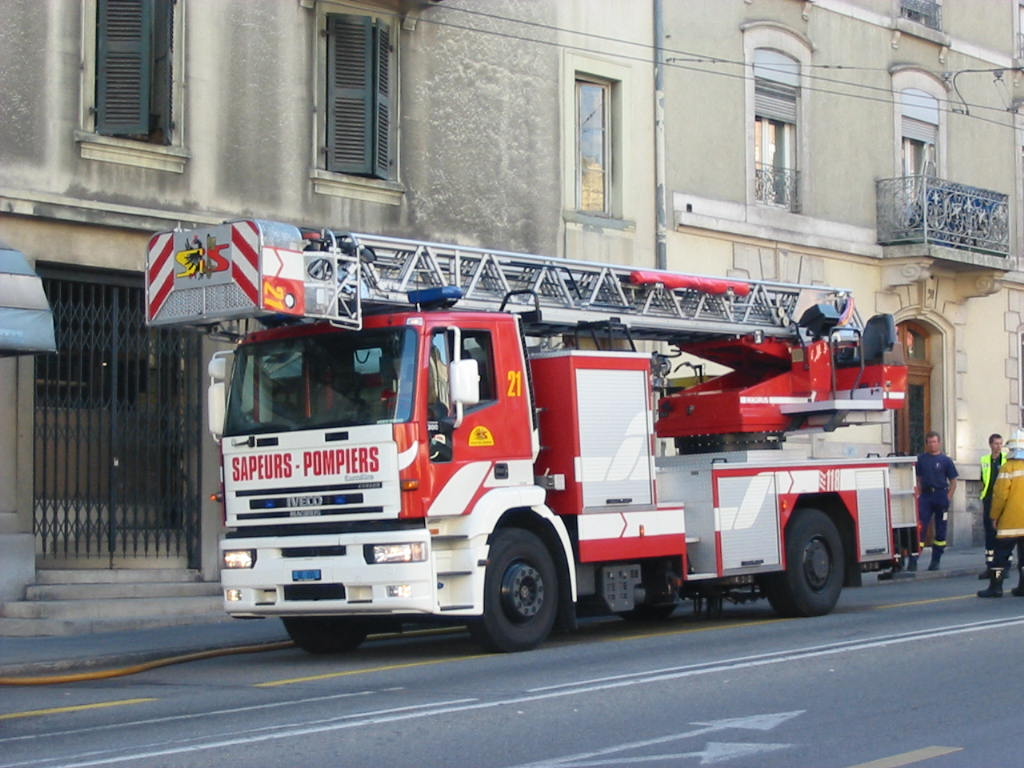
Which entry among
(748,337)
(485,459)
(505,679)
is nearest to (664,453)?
(748,337)

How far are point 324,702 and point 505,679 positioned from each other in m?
1.34

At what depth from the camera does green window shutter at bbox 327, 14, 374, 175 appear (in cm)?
1873

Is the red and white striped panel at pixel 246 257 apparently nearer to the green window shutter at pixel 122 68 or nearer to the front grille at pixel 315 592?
the front grille at pixel 315 592

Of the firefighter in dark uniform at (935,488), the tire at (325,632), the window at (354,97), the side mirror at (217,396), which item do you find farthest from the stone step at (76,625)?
the firefighter in dark uniform at (935,488)

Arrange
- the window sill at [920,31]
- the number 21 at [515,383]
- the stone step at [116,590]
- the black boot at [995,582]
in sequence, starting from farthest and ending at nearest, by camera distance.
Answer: the window sill at [920,31] → the black boot at [995,582] → the stone step at [116,590] → the number 21 at [515,383]

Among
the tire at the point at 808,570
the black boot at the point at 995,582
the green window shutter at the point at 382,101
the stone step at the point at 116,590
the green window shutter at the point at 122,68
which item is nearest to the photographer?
the tire at the point at 808,570

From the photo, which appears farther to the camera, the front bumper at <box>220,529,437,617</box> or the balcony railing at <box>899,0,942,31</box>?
the balcony railing at <box>899,0,942,31</box>

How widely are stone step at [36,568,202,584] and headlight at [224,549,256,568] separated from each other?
4.41 meters

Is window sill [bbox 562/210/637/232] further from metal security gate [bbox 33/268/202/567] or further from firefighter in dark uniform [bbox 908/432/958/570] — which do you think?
metal security gate [bbox 33/268/202/567]

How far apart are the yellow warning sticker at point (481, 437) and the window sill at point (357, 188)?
285 inches

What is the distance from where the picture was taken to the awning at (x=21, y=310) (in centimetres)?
1382

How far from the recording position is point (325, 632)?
520 inches

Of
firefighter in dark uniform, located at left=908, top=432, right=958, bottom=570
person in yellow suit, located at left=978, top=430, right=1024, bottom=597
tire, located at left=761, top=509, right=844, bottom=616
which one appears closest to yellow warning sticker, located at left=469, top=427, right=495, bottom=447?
tire, located at left=761, top=509, right=844, bottom=616

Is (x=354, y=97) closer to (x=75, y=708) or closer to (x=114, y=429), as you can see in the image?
(x=114, y=429)
